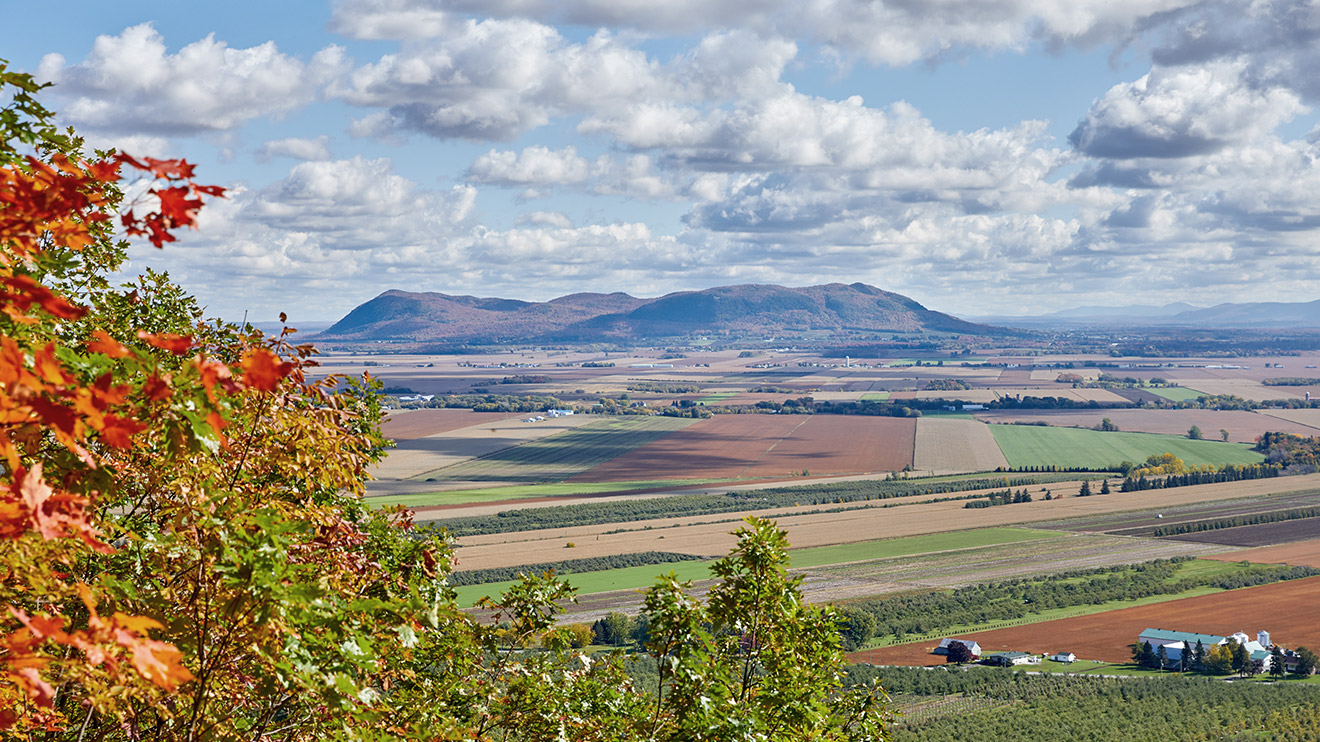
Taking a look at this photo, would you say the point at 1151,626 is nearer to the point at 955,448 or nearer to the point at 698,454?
the point at 955,448

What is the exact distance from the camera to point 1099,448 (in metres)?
165

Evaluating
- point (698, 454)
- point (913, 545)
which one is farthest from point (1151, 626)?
point (698, 454)

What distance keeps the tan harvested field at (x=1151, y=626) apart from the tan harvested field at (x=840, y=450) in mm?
68608

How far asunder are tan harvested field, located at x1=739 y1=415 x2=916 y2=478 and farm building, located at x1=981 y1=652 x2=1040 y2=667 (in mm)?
74826

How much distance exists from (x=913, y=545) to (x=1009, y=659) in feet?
108

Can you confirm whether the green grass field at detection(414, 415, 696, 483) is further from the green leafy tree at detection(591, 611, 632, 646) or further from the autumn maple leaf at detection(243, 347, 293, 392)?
the autumn maple leaf at detection(243, 347, 293, 392)

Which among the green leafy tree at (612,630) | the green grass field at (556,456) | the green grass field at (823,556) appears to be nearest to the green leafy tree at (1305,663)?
the green grass field at (823,556)

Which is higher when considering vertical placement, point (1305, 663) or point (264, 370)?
point (264, 370)

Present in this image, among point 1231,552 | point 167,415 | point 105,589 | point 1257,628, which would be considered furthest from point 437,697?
point 1231,552

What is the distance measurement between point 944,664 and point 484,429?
5296 inches

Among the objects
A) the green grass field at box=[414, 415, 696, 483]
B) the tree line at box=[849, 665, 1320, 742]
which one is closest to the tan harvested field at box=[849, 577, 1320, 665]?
the tree line at box=[849, 665, 1320, 742]

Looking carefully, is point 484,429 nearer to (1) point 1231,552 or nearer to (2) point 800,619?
(1) point 1231,552

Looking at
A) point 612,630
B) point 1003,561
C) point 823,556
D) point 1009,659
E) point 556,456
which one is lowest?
point 1009,659

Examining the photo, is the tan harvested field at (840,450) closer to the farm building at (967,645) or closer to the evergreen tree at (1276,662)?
the farm building at (967,645)
